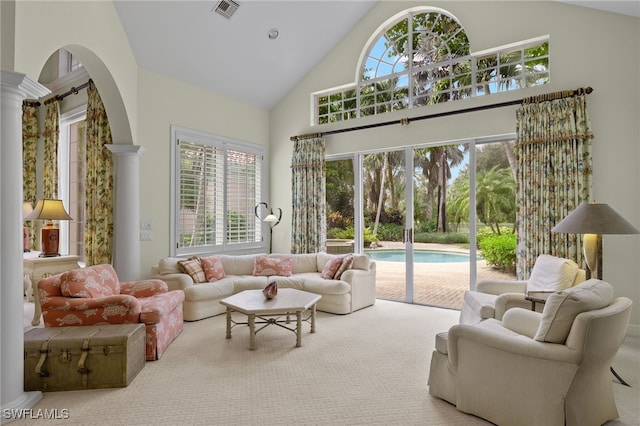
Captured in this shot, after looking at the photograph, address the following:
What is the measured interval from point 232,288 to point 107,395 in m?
2.44

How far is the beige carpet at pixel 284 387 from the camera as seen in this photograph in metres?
2.51

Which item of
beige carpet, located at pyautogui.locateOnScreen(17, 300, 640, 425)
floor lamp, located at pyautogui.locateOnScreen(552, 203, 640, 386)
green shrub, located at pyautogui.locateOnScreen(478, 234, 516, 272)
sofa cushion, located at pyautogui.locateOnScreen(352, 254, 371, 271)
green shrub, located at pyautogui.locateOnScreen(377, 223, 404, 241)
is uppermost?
floor lamp, located at pyautogui.locateOnScreen(552, 203, 640, 386)

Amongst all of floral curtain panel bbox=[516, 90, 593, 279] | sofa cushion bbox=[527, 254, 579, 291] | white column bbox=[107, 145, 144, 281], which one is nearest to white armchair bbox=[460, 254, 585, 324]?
sofa cushion bbox=[527, 254, 579, 291]

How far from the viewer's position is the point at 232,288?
5.22m

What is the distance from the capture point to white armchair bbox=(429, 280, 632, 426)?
7.06 feet

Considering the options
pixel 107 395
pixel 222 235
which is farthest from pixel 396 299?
pixel 107 395

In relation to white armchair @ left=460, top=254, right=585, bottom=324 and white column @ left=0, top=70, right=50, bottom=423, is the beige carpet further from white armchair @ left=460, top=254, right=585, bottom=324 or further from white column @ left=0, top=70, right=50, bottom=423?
white armchair @ left=460, top=254, right=585, bottom=324

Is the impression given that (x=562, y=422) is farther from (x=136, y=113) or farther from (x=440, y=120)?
(x=136, y=113)

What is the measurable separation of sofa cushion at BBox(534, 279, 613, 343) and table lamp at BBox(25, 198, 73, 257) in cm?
526

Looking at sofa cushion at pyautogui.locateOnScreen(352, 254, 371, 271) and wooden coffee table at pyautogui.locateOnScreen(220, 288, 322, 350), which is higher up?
sofa cushion at pyautogui.locateOnScreen(352, 254, 371, 271)

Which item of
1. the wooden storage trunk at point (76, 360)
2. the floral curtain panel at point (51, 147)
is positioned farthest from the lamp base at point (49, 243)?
the wooden storage trunk at point (76, 360)

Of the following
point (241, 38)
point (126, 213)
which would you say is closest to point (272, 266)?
point (126, 213)

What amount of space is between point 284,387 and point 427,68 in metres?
4.92

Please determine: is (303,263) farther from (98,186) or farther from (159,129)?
(98,186)
